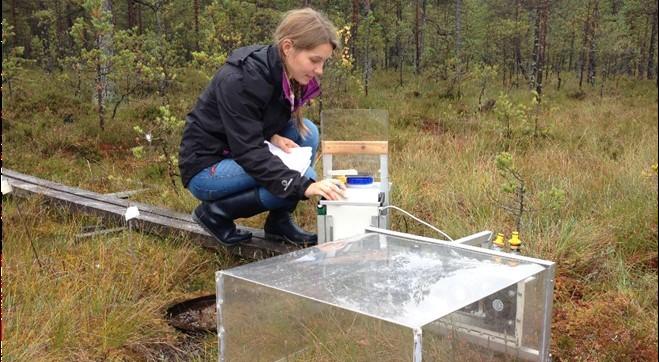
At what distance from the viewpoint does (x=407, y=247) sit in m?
2.31

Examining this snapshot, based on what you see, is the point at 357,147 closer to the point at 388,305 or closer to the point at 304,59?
the point at 304,59

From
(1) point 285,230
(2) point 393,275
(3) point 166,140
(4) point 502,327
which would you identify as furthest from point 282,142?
(3) point 166,140

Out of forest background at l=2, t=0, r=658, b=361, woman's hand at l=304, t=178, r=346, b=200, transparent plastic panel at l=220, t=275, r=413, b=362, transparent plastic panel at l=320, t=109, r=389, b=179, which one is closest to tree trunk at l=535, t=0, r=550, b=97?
forest background at l=2, t=0, r=658, b=361

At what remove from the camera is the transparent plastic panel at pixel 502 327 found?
1.84 metres

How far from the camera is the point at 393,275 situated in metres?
2.02

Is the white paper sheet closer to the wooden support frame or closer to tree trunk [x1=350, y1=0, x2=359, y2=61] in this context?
the wooden support frame

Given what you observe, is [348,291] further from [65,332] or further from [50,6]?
[50,6]

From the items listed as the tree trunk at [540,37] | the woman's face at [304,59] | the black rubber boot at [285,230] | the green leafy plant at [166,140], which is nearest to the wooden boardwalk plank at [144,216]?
the black rubber boot at [285,230]

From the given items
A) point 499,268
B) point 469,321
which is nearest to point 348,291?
point 469,321

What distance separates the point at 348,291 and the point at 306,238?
151 cm

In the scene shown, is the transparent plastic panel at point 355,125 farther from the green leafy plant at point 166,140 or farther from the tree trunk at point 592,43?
the tree trunk at point 592,43

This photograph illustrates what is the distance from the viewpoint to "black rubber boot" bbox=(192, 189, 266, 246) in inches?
125

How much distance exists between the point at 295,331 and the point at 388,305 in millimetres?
484

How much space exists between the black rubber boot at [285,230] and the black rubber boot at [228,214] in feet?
0.48
